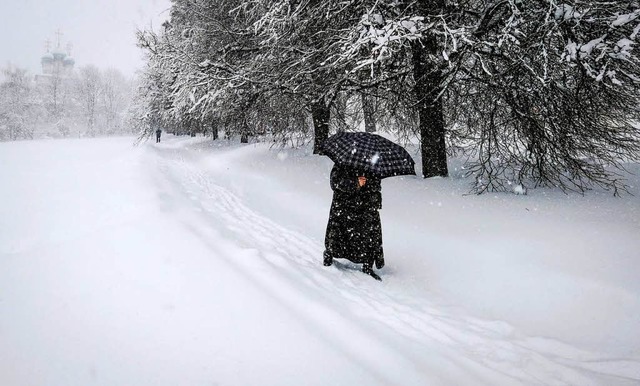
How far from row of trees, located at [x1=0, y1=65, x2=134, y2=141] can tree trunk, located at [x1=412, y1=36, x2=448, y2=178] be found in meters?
47.1

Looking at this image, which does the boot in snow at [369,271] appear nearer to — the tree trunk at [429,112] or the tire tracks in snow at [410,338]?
the tire tracks in snow at [410,338]

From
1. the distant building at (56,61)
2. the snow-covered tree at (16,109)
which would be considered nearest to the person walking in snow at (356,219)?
the snow-covered tree at (16,109)

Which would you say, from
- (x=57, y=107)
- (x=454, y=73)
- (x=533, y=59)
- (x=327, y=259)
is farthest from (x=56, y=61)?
(x=533, y=59)

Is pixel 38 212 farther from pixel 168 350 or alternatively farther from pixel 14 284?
pixel 168 350

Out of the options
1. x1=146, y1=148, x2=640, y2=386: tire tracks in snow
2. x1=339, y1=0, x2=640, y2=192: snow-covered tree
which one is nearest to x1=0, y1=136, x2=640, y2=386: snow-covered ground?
x1=146, y1=148, x2=640, y2=386: tire tracks in snow

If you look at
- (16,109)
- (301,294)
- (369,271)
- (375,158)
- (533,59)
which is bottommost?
(369,271)

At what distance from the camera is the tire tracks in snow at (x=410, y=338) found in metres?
2.70

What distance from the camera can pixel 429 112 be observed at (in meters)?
8.20

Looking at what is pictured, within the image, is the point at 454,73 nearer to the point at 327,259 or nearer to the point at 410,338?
the point at 327,259

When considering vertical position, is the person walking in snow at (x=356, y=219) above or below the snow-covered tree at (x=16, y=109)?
below

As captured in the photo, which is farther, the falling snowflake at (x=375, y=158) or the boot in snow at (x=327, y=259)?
the boot in snow at (x=327, y=259)

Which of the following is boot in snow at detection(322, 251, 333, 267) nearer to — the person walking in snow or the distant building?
the person walking in snow

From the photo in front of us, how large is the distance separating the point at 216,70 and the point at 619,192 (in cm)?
1045

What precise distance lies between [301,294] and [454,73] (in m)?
5.20
